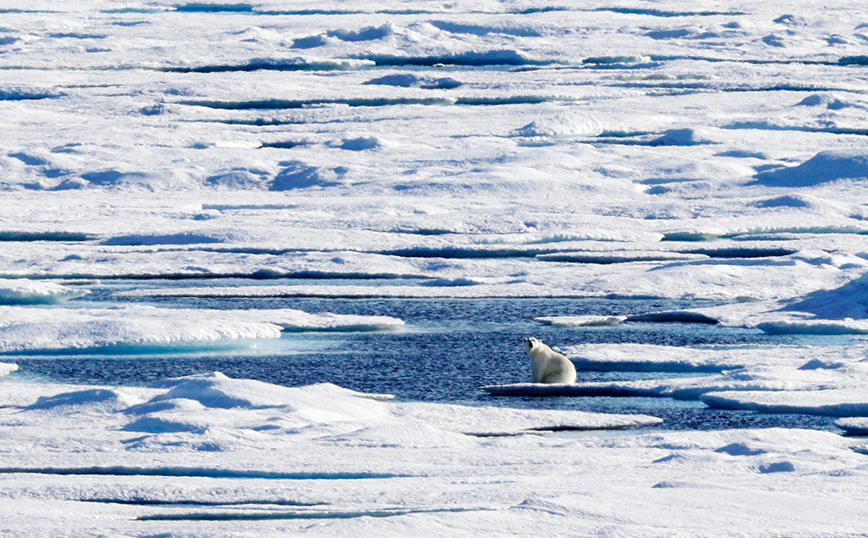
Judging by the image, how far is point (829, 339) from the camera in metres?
7.87

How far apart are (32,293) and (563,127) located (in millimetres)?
7764

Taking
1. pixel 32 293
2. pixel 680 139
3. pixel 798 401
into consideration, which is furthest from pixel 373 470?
pixel 680 139

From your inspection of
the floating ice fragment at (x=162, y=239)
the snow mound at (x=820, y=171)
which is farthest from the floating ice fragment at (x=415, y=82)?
the floating ice fragment at (x=162, y=239)

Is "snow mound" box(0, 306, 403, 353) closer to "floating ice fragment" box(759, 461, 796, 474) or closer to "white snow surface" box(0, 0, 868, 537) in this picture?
"white snow surface" box(0, 0, 868, 537)

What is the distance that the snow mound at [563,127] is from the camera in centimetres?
1517

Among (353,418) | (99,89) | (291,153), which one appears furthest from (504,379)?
(99,89)

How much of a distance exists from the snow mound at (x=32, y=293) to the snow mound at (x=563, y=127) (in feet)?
23.4

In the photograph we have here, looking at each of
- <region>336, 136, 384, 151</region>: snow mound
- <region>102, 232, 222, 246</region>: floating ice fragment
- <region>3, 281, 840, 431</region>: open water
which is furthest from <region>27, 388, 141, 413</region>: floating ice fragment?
<region>336, 136, 384, 151</region>: snow mound

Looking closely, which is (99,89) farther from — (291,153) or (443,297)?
(443,297)

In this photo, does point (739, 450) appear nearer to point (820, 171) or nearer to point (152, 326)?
point (152, 326)

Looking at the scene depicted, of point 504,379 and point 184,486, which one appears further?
point 504,379

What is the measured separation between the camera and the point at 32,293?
28.9ft

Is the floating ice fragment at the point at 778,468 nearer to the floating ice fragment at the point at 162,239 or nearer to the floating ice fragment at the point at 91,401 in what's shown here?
the floating ice fragment at the point at 91,401

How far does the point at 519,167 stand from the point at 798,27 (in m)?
11.8
